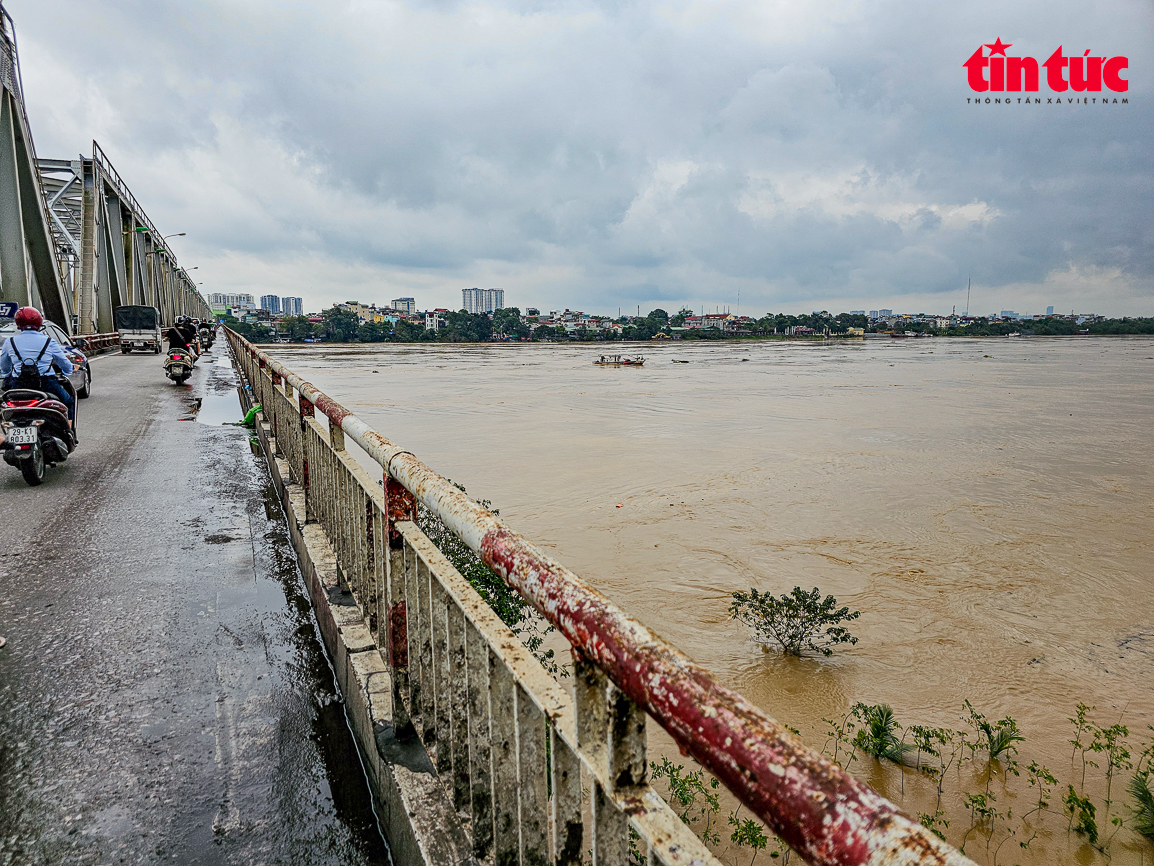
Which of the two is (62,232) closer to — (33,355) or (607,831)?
(33,355)

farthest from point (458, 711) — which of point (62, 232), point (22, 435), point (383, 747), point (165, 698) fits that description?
point (62, 232)

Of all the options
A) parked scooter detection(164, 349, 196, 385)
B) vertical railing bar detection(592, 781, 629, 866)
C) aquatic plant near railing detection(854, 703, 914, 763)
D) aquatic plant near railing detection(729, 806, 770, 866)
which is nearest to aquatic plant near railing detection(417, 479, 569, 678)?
aquatic plant near railing detection(729, 806, 770, 866)

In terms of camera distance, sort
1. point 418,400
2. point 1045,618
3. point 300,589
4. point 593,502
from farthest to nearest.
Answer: point 418,400 → point 593,502 → point 1045,618 → point 300,589

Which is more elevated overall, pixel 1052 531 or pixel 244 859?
pixel 244 859

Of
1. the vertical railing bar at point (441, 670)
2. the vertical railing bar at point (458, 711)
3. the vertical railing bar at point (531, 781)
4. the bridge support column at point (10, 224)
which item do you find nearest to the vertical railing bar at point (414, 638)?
the vertical railing bar at point (441, 670)

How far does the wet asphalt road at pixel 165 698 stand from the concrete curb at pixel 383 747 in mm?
122

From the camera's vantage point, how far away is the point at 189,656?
3.70 metres

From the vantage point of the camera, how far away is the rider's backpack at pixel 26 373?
7.18 m

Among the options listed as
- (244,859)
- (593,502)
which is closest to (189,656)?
(244,859)

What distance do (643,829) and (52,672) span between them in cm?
357

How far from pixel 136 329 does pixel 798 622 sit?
3367cm

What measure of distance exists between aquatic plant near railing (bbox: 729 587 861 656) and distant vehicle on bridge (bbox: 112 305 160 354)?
3241 centimetres

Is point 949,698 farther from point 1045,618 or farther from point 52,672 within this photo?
point 52,672

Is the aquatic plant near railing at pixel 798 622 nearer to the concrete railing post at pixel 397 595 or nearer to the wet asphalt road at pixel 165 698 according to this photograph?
the wet asphalt road at pixel 165 698
